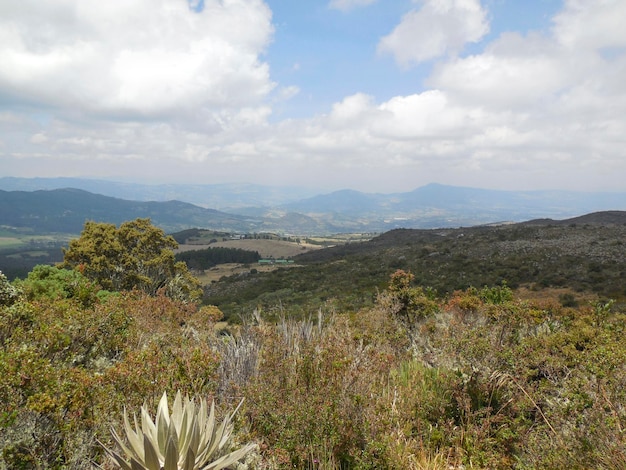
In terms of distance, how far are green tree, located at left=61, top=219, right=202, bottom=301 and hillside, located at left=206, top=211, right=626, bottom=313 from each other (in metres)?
5.39

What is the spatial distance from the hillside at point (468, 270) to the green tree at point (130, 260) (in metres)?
5.39

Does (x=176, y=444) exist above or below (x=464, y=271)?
above

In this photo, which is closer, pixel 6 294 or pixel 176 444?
pixel 176 444

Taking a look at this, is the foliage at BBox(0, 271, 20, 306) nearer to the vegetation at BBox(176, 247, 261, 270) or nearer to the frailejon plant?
the frailejon plant

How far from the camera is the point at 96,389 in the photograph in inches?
137

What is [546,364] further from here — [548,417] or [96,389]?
[96,389]

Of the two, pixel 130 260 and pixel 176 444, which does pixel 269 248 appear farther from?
pixel 176 444

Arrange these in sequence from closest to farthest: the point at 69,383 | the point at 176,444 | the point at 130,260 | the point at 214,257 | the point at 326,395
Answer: the point at 176,444, the point at 69,383, the point at 326,395, the point at 130,260, the point at 214,257

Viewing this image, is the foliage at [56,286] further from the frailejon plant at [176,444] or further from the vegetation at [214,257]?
the vegetation at [214,257]

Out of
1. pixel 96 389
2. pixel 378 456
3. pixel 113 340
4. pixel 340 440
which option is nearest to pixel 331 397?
pixel 340 440

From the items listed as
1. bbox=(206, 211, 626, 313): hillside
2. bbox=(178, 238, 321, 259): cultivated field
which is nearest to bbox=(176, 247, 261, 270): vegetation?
bbox=(178, 238, 321, 259): cultivated field

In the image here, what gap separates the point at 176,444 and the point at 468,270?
31593mm

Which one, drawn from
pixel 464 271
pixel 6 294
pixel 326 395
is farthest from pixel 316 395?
pixel 464 271

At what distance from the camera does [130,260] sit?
17.5 m
